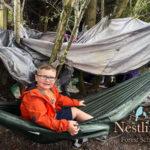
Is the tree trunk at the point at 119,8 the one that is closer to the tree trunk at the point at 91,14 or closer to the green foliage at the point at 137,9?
the green foliage at the point at 137,9

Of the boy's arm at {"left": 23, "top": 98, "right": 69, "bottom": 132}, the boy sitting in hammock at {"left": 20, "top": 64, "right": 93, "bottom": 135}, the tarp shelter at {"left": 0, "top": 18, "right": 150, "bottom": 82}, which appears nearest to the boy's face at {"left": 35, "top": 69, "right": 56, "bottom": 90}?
the boy sitting in hammock at {"left": 20, "top": 64, "right": 93, "bottom": 135}

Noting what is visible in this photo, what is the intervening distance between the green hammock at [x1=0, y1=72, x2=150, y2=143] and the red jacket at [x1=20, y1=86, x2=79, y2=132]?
5 cm

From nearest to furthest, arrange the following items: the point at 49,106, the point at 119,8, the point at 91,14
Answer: the point at 49,106
the point at 119,8
the point at 91,14

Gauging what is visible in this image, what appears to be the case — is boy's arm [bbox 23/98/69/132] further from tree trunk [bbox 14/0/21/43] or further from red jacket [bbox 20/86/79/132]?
tree trunk [bbox 14/0/21/43]

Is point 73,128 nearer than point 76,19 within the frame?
Yes

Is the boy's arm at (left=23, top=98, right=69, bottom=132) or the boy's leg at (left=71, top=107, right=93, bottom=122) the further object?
the boy's leg at (left=71, top=107, right=93, bottom=122)

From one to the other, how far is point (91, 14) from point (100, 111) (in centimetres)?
153

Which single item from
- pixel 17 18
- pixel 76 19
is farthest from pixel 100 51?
pixel 17 18

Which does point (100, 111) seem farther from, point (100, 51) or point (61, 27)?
point (61, 27)

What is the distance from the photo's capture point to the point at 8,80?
425cm

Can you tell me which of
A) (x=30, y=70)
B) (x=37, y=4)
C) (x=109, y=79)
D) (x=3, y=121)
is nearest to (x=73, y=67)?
(x=30, y=70)

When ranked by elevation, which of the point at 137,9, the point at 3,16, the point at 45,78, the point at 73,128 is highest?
the point at 137,9

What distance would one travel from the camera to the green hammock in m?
2.94

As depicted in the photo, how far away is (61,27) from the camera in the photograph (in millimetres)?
3635
